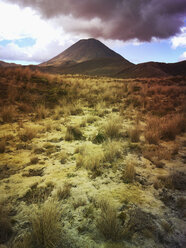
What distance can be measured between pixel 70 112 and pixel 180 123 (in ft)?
15.2

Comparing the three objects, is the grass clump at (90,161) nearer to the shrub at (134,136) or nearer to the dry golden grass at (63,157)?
the dry golden grass at (63,157)

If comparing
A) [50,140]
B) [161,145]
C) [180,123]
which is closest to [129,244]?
[161,145]

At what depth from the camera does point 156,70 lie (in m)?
73.2

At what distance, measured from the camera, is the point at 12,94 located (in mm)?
8234

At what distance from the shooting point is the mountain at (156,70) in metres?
72.0

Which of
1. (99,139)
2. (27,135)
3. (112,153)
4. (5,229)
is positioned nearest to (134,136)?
(99,139)

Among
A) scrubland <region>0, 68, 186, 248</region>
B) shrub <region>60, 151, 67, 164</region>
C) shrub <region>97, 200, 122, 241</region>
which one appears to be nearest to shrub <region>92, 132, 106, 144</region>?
scrubland <region>0, 68, 186, 248</region>

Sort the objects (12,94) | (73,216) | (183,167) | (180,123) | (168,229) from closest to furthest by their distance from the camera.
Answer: (168,229), (73,216), (183,167), (180,123), (12,94)

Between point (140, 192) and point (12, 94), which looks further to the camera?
point (12, 94)

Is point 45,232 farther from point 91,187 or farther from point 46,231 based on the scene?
point 91,187

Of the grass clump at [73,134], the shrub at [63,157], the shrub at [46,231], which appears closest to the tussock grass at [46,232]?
the shrub at [46,231]

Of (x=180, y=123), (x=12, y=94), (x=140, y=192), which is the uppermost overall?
(x=12, y=94)

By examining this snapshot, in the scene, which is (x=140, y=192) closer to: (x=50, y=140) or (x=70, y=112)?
(x=50, y=140)

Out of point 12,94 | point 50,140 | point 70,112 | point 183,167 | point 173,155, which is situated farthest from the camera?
point 12,94
